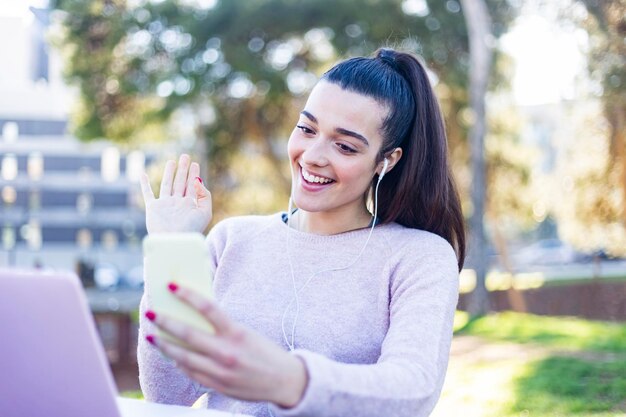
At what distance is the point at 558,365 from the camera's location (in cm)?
604

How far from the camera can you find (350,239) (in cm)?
193

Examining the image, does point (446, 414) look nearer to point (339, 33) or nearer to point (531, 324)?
point (531, 324)

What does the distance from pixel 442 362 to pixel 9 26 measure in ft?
60.6

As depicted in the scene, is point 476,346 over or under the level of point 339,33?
under

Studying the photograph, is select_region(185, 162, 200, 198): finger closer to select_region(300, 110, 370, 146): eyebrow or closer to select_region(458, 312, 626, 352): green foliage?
select_region(300, 110, 370, 146): eyebrow

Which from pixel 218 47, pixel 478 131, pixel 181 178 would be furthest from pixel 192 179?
pixel 218 47

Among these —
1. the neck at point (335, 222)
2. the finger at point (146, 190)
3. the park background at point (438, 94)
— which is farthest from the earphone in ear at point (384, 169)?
the park background at point (438, 94)

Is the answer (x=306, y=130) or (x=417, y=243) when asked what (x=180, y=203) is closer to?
(x=306, y=130)

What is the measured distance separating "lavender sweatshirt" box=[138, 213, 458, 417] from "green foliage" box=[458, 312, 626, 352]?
5.29 meters

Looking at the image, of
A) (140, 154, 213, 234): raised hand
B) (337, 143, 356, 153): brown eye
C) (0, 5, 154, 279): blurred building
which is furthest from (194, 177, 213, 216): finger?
(0, 5, 154, 279): blurred building

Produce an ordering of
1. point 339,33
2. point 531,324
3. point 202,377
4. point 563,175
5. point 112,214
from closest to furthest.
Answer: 1. point 202,377
2. point 531,324
3. point 339,33
4. point 563,175
5. point 112,214

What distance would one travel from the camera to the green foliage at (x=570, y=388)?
4.72 meters

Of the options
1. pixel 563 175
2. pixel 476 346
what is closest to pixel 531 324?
pixel 476 346

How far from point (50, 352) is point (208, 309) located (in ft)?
0.84
